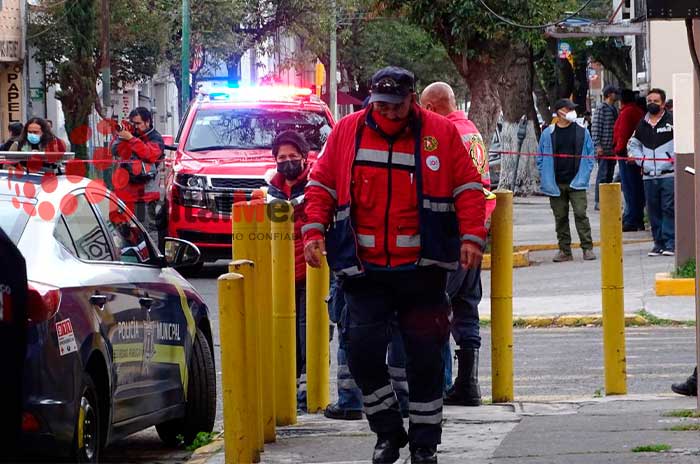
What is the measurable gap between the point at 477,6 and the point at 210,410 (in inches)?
593

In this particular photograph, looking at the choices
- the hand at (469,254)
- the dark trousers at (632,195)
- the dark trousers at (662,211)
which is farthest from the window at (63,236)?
the dark trousers at (632,195)

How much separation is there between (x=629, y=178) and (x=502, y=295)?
45.8ft

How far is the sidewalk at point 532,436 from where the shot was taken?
7.01 meters

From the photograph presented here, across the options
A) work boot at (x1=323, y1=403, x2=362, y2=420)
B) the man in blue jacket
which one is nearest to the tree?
the man in blue jacket

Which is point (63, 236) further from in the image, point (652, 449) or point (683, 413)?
point (683, 413)

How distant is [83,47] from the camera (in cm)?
3700

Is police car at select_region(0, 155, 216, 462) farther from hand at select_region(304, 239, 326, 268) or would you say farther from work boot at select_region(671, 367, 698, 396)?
work boot at select_region(671, 367, 698, 396)

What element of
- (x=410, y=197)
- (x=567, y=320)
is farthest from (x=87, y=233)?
(x=567, y=320)

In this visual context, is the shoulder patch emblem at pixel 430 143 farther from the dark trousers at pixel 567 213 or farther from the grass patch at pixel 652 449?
the dark trousers at pixel 567 213

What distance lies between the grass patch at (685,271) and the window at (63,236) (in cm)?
942

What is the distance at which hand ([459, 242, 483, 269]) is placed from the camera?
6.77 m

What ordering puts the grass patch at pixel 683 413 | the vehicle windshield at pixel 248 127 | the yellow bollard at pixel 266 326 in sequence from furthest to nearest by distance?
the vehicle windshield at pixel 248 127 → the grass patch at pixel 683 413 → the yellow bollard at pixel 266 326

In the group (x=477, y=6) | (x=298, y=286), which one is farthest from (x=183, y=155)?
(x=298, y=286)

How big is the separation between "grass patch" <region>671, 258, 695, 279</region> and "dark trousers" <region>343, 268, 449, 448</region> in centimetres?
863
